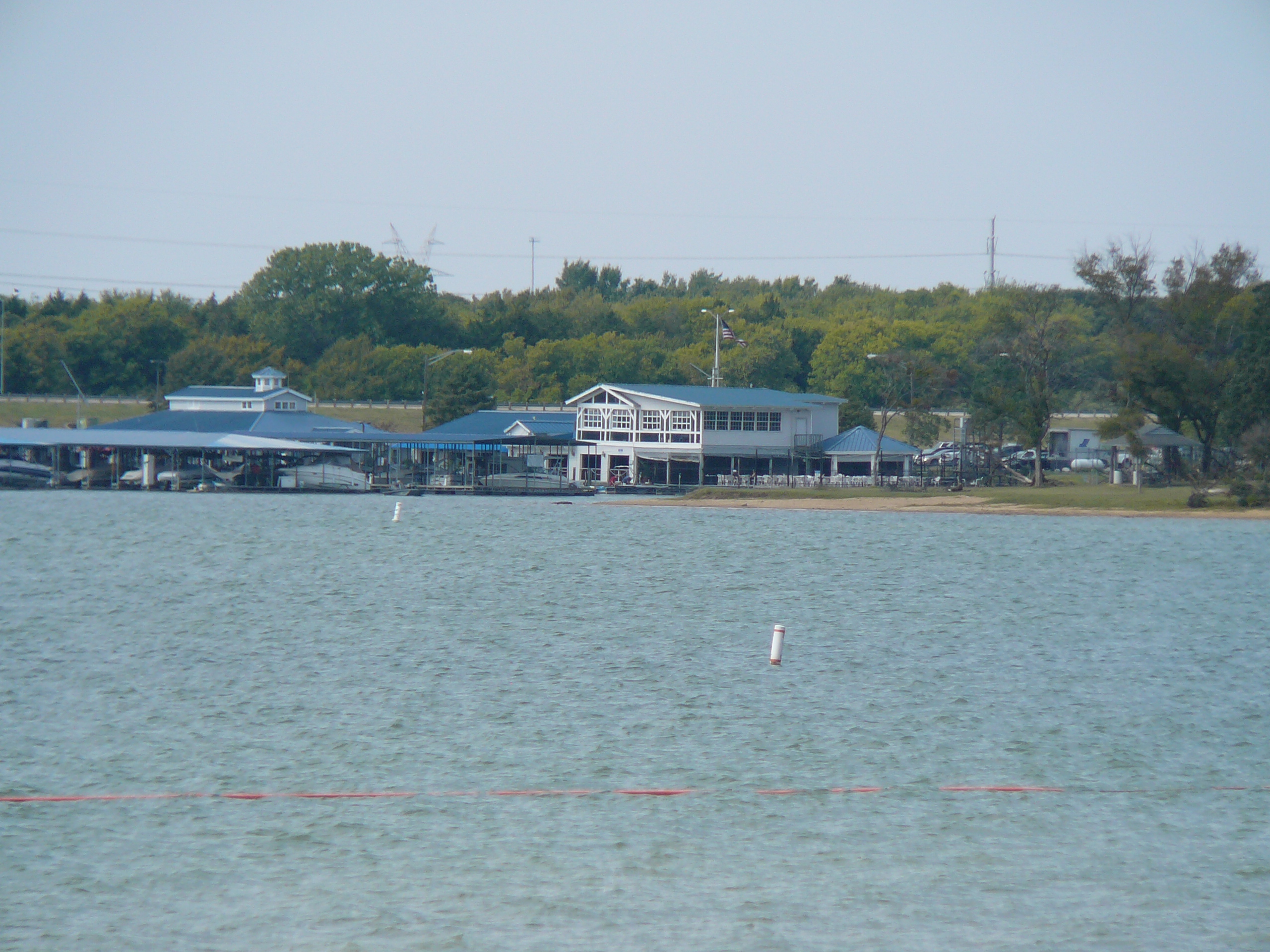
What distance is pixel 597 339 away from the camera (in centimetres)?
12712

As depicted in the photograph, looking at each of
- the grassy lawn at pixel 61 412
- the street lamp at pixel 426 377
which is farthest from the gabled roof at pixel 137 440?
the grassy lawn at pixel 61 412

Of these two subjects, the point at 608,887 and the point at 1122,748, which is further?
the point at 1122,748

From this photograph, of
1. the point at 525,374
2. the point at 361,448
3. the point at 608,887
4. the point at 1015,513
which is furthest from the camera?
the point at 525,374

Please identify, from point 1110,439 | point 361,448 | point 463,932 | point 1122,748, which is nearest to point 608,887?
point 463,932

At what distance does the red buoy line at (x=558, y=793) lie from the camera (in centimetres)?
1516

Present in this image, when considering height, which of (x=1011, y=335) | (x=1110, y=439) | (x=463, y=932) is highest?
(x=1011, y=335)

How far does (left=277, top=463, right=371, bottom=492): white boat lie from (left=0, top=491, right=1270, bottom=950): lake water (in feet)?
158

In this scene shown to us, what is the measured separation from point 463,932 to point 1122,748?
11.0 metres

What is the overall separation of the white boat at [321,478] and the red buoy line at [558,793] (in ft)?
241

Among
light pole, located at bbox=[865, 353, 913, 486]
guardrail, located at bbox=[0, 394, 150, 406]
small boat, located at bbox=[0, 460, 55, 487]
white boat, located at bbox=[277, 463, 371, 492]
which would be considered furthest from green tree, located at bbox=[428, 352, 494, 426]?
light pole, located at bbox=[865, 353, 913, 486]

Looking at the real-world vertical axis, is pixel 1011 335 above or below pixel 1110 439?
above

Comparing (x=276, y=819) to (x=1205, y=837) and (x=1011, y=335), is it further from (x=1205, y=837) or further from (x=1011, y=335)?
(x=1011, y=335)

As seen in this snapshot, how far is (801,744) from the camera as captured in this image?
18.5 meters

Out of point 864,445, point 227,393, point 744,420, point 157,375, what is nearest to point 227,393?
point 227,393
